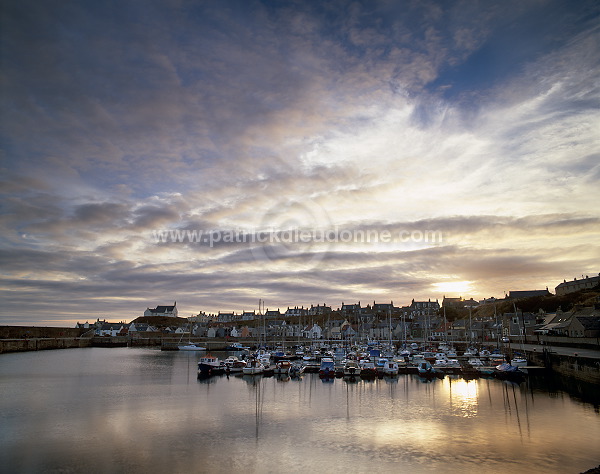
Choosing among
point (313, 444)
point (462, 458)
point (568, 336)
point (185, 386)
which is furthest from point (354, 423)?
point (568, 336)

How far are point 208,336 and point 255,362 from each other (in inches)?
4316

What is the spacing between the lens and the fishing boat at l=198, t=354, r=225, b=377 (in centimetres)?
5962

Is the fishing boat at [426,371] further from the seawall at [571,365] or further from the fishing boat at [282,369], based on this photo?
the fishing boat at [282,369]

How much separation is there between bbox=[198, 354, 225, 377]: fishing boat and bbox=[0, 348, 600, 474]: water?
915cm

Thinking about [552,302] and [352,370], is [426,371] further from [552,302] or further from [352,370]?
[552,302]

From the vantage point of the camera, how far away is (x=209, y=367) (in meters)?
60.5

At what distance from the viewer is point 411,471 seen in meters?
21.0

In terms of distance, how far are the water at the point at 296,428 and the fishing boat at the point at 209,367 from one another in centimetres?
915

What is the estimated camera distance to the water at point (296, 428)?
72.3 feet

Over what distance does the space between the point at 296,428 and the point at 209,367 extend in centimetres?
3449

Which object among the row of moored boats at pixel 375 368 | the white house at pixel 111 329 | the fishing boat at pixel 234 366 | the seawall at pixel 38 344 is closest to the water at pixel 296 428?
the row of moored boats at pixel 375 368

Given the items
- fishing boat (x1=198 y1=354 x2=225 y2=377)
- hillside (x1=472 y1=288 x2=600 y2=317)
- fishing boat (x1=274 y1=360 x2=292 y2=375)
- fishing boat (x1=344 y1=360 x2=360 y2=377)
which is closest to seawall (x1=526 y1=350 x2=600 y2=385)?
fishing boat (x1=344 y1=360 x2=360 y2=377)

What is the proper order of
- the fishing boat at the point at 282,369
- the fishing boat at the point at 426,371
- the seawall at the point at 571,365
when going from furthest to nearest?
1. the fishing boat at the point at 282,369
2. the fishing boat at the point at 426,371
3. the seawall at the point at 571,365

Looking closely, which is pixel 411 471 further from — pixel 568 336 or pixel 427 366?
pixel 568 336
